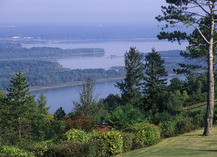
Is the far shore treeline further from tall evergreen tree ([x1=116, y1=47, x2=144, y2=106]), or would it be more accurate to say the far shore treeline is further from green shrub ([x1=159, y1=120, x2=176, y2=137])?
green shrub ([x1=159, y1=120, x2=176, y2=137])

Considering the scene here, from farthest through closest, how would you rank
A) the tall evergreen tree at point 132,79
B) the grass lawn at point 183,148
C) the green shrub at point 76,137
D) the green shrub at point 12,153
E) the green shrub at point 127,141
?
the tall evergreen tree at point 132,79
the green shrub at point 127,141
the green shrub at point 76,137
the grass lawn at point 183,148
the green shrub at point 12,153

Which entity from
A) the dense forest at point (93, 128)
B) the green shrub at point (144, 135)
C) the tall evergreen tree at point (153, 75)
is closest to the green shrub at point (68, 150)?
the dense forest at point (93, 128)

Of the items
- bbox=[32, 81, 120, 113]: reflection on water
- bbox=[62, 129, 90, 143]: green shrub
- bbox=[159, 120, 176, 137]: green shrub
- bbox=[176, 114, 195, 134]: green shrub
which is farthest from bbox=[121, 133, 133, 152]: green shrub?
bbox=[32, 81, 120, 113]: reflection on water

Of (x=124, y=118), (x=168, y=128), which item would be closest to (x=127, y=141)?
(x=168, y=128)

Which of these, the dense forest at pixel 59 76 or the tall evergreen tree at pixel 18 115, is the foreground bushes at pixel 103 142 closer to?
the tall evergreen tree at pixel 18 115

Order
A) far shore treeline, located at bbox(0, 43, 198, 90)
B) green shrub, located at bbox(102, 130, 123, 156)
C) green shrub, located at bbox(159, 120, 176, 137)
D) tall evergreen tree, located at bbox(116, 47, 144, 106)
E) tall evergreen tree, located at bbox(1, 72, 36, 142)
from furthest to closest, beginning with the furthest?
far shore treeline, located at bbox(0, 43, 198, 90), tall evergreen tree, located at bbox(116, 47, 144, 106), tall evergreen tree, located at bbox(1, 72, 36, 142), green shrub, located at bbox(159, 120, 176, 137), green shrub, located at bbox(102, 130, 123, 156)

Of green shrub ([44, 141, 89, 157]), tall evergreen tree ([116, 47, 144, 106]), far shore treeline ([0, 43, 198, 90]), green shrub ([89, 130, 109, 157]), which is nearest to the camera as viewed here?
green shrub ([44, 141, 89, 157])

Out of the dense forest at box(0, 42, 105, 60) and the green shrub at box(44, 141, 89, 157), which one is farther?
the dense forest at box(0, 42, 105, 60)
